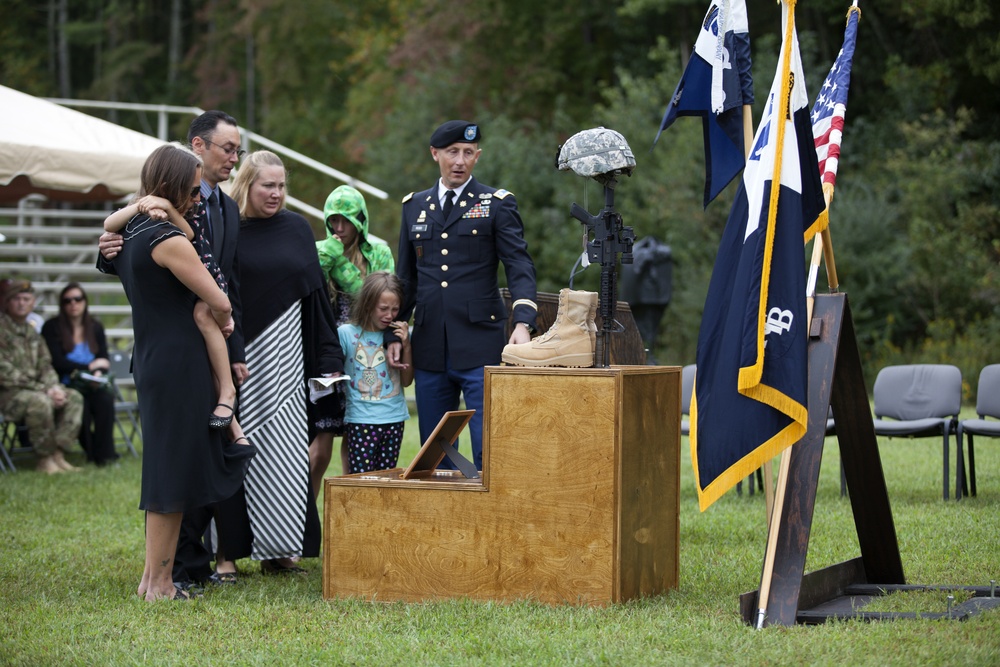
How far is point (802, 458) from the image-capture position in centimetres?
430

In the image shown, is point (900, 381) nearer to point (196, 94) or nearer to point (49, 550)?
point (49, 550)

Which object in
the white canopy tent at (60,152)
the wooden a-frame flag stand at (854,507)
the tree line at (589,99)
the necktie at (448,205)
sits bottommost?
the wooden a-frame flag stand at (854,507)

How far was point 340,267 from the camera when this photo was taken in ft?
19.7

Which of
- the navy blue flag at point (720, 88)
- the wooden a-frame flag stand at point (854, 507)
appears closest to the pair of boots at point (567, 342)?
the navy blue flag at point (720, 88)

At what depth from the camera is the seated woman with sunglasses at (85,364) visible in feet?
33.6

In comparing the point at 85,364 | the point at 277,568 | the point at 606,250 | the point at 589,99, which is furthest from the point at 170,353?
the point at 589,99

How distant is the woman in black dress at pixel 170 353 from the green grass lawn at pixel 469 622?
45cm

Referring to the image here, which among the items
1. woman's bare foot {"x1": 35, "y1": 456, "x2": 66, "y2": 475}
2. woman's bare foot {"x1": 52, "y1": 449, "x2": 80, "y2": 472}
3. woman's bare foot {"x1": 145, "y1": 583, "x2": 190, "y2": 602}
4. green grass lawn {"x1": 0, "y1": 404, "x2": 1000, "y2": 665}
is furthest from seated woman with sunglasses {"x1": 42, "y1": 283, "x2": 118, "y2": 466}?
woman's bare foot {"x1": 145, "y1": 583, "x2": 190, "y2": 602}

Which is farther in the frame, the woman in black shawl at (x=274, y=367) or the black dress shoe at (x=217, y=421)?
the woman in black shawl at (x=274, y=367)

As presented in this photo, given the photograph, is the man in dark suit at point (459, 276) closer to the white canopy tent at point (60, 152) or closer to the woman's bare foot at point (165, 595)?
the woman's bare foot at point (165, 595)

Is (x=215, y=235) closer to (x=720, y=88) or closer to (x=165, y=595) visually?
(x=165, y=595)

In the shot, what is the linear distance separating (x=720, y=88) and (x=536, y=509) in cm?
191

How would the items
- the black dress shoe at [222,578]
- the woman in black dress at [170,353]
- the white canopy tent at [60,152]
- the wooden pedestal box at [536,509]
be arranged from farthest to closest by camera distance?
the white canopy tent at [60,152] < the black dress shoe at [222,578] < the woman in black dress at [170,353] < the wooden pedestal box at [536,509]

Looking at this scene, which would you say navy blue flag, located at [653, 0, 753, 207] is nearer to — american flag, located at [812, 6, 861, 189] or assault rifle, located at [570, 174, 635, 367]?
american flag, located at [812, 6, 861, 189]
